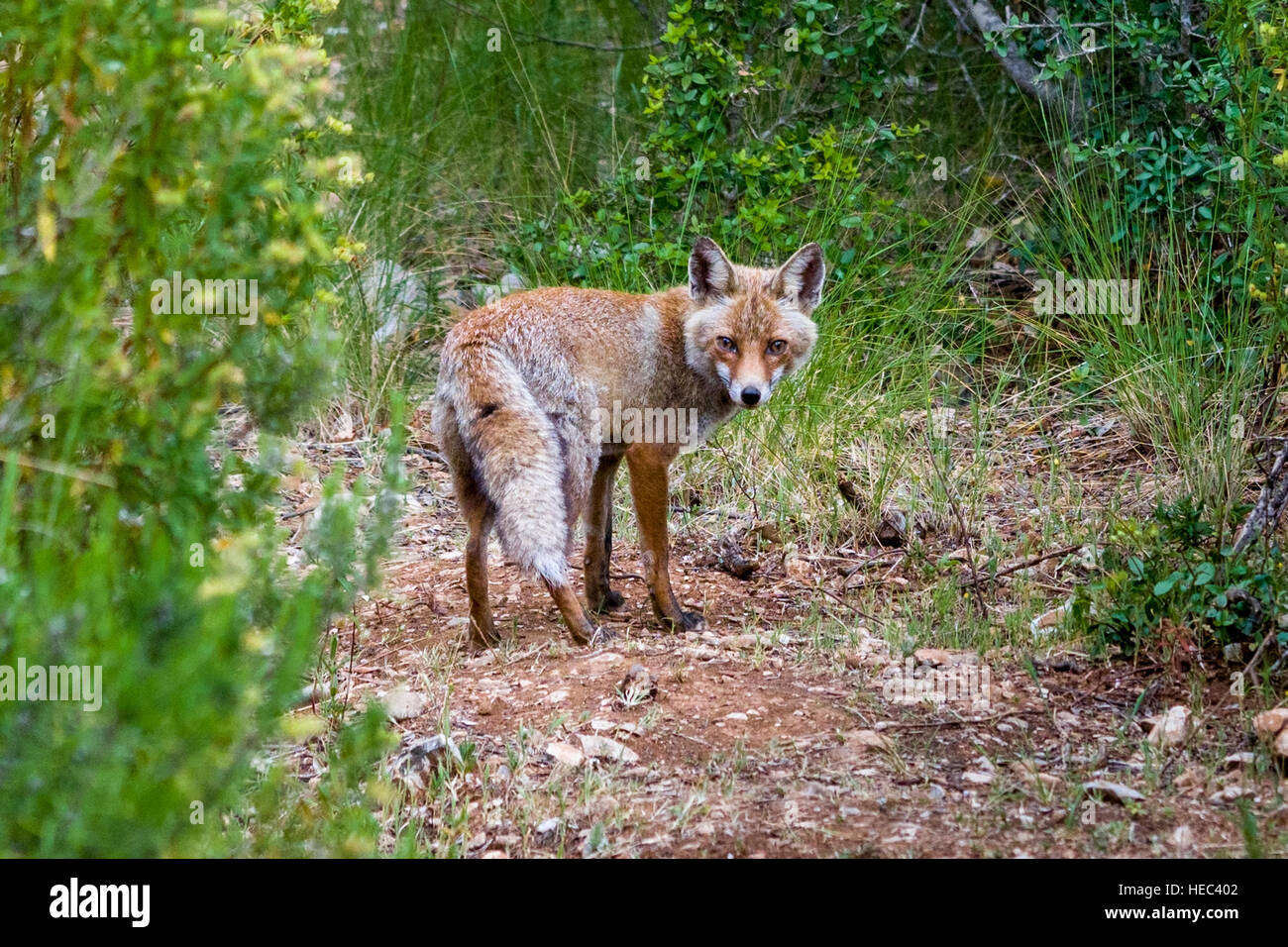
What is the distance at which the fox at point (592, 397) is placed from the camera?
15.9 ft

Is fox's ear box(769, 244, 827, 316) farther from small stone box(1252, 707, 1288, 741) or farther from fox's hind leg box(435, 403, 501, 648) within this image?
small stone box(1252, 707, 1288, 741)

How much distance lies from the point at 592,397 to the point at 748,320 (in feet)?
2.68

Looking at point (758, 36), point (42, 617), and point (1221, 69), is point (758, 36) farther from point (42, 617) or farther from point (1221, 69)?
point (42, 617)

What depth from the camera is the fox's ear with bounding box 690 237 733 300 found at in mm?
5684

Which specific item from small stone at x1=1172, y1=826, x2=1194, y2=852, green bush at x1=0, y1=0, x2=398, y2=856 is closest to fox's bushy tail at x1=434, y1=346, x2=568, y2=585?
green bush at x1=0, y1=0, x2=398, y2=856

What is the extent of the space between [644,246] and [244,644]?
5.41m

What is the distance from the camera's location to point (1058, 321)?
27.2 feet

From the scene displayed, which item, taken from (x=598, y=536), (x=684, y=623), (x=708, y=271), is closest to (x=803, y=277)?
(x=708, y=271)

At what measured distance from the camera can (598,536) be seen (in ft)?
18.8

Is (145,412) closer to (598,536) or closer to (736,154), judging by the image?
(598,536)

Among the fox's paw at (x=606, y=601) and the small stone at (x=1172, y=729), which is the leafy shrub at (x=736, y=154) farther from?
the small stone at (x=1172, y=729)

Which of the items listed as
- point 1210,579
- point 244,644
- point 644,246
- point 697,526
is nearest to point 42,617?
point 244,644

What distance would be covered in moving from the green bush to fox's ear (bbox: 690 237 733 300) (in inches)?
112

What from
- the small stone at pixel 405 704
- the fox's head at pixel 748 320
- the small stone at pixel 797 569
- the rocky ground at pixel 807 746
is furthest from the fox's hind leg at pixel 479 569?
the small stone at pixel 797 569
